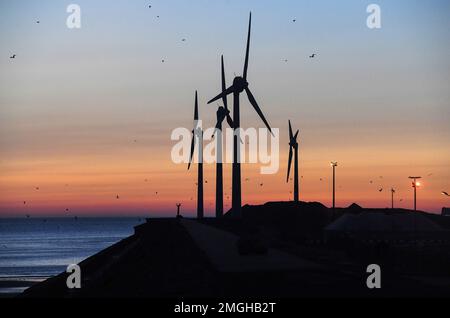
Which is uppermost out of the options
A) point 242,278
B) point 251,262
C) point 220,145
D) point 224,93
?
point 224,93

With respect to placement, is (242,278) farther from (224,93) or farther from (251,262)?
(224,93)

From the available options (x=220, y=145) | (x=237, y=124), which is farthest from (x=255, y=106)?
(x=220, y=145)

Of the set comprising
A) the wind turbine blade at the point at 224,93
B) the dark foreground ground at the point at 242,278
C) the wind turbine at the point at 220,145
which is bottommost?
the dark foreground ground at the point at 242,278

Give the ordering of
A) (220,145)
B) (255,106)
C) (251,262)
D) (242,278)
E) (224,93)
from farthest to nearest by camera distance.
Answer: (220,145) < (224,93) < (255,106) < (251,262) < (242,278)

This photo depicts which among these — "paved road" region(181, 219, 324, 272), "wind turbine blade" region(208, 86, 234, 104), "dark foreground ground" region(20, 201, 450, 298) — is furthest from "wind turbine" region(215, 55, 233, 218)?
"paved road" region(181, 219, 324, 272)

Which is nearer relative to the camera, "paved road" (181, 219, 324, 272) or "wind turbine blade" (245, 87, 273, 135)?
"paved road" (181, 219, 324, 272)

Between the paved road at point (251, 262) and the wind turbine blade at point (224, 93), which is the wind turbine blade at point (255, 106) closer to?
the wind turbine blade at point (224, 93)

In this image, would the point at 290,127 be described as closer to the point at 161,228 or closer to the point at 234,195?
the point at 161,228

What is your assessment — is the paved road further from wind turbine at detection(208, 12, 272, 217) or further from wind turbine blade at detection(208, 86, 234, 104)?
wind turbine blade at detection(208, 86, 234, 104)

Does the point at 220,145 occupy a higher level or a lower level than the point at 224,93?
lower

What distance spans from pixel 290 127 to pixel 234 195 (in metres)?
41.5

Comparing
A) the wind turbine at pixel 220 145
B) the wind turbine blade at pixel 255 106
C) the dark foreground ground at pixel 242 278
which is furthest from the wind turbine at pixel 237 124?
the dark foreground ground at pixel 242 278
